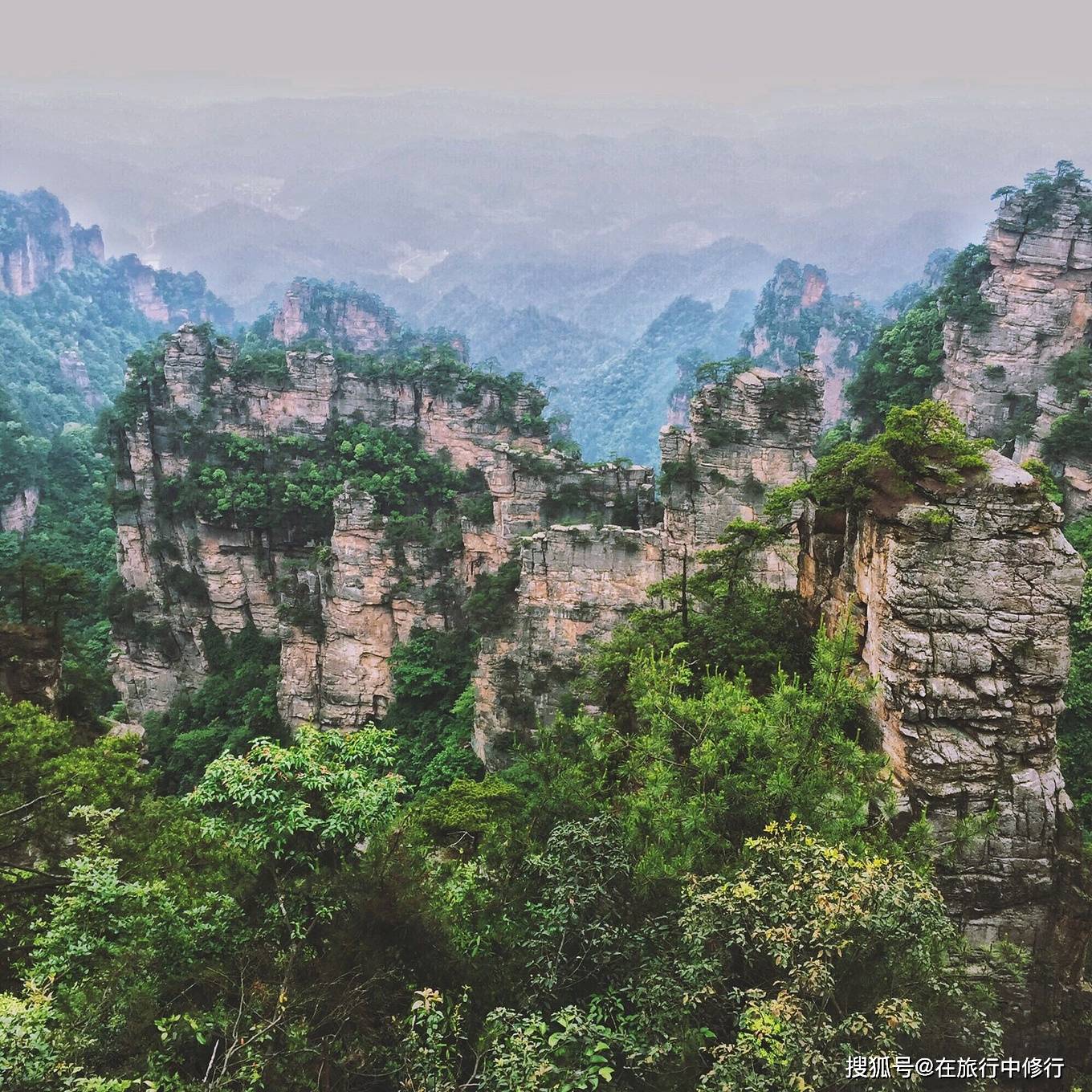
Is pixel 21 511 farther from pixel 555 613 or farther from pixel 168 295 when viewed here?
pixel 168 295

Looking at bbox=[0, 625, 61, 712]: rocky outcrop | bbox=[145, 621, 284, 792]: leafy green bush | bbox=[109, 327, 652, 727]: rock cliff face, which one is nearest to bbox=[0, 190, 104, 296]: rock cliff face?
bbox=[109, 327, 652, 727]: rock cliff face

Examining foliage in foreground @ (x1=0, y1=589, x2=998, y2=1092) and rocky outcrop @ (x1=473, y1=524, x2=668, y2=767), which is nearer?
foliage in foreground @ (x1=0, y1=589, x2=998, y2=1092)

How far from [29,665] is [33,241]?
76.4m

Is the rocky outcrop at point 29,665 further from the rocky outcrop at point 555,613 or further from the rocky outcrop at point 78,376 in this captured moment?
the rocky outcrop at point 78,376

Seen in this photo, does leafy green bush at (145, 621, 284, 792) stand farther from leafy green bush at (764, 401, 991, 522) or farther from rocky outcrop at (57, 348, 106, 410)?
rocky outcrop at (57, 348, 106, 410)

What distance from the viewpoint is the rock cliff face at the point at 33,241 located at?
71688mm

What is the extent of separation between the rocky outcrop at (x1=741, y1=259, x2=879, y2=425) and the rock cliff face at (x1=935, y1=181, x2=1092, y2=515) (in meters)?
22.0

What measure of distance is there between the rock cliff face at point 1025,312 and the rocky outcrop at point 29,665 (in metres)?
25.3

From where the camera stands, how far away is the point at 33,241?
7350 cm

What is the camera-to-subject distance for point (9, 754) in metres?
9.53

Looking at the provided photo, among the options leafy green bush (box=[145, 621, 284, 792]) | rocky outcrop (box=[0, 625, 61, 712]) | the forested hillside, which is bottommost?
leafy green bush (box=[145, 621, 284, 792])

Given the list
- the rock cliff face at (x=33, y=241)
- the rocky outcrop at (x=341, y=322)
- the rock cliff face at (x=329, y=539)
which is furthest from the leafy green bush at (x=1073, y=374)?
the rock cliff face at (x=33, y=241)

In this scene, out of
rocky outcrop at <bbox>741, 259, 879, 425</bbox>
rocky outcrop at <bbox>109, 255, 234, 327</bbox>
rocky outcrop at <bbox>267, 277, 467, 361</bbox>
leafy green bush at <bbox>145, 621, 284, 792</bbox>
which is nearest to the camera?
leafy green bush at <bbox>145, 621, 284, 792</bbox>

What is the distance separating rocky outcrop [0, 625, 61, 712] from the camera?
546 inches
